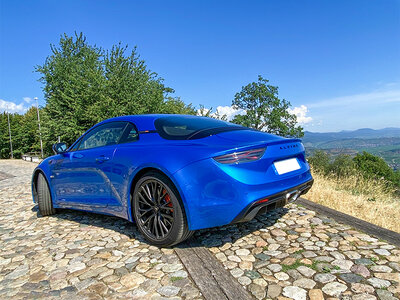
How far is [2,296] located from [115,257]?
2.94 feet

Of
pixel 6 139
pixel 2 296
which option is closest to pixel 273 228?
pixel 2 296

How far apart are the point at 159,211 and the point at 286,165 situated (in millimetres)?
1327

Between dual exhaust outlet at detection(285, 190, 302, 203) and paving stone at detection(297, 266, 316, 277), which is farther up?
dual exhaust outlet at detection(285, 190, 302, 203)

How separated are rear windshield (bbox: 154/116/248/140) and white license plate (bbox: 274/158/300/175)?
0.66 meters

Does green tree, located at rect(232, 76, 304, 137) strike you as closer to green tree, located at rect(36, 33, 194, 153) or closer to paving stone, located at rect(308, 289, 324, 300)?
green tree, located at rect(36, 33, 194, 153)

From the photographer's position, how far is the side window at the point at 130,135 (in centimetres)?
305

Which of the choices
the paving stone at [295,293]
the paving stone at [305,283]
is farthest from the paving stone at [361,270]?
the paving stone at [295,293]

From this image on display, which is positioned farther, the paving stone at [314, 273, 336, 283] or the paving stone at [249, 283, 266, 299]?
the paving stone at [314, 273, 336, 283]

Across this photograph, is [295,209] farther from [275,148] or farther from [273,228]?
[275,148]

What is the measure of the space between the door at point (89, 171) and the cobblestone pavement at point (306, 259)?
1301 millimetres

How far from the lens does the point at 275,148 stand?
2.57 m

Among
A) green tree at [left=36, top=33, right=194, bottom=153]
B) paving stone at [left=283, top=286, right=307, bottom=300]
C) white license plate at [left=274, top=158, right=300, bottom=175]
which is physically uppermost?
green tree at [left=36, top=33, right=194, bottom=153]

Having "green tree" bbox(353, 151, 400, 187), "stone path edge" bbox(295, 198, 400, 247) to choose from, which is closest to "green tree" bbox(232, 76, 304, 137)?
"green tree" bbox(353, 151, 400, 187)

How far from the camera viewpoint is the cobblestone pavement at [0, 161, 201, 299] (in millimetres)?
2066
